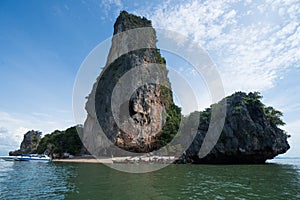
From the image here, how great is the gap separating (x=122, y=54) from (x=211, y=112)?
94.2 ft

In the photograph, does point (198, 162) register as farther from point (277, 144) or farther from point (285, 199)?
point (285, 199)

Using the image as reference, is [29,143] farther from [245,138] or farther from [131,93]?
[245,138]

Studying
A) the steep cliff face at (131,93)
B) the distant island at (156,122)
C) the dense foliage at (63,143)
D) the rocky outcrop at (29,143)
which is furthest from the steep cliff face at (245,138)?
the rocky outcrop at (29,143)

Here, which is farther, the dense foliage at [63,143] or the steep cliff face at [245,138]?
the dense foliage at [63,143]

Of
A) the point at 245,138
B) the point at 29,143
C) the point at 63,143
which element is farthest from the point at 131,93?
the point at 29,143

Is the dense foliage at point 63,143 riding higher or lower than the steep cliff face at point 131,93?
lower

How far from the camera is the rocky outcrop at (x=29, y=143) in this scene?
67438mm

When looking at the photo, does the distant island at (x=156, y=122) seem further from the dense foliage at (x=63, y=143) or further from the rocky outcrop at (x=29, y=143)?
the rocky outcrop at (x=29, y=143)

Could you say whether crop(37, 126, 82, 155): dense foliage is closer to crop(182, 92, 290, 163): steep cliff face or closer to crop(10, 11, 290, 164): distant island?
crop(10, 11, 290, 164): distant island

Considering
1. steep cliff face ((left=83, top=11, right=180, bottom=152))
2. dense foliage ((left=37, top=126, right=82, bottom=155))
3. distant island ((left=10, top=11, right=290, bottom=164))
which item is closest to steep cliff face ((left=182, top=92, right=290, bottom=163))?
distant island ((left=10, top=11, right=290, bottom=164))

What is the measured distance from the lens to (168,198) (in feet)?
30.9

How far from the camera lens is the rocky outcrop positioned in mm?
67438

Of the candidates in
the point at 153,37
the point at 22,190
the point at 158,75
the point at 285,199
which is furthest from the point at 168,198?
the point at 153,37

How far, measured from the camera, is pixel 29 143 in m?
71.0
